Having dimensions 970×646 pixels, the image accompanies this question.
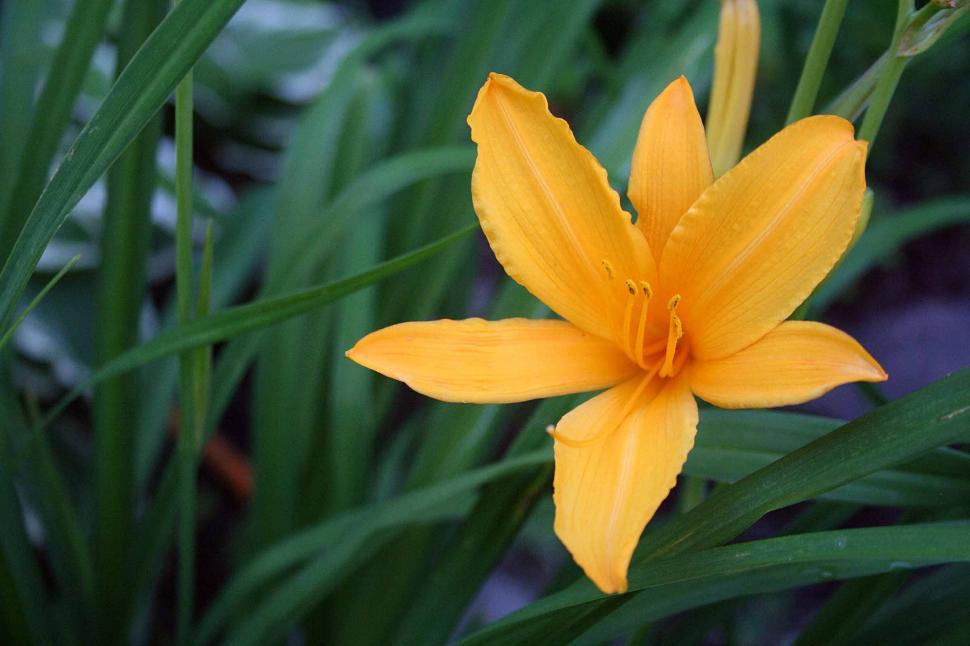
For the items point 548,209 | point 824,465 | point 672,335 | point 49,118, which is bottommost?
point 824,465

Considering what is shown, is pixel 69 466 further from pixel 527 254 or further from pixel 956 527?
pixel 956 527

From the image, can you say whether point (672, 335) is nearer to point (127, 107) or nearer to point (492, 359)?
point (492, 359)

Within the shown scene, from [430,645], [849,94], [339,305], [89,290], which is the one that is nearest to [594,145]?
[339,305]

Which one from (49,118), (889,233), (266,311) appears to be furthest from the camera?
(889,233)

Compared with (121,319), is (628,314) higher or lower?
lower

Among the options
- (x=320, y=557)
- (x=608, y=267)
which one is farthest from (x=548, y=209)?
(x=320, y=557)

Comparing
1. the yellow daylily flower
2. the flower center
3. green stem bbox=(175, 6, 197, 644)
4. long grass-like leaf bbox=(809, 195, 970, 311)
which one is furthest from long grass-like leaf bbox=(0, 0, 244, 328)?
long grass-like leaf bbox=(809, 195, 970, 311)

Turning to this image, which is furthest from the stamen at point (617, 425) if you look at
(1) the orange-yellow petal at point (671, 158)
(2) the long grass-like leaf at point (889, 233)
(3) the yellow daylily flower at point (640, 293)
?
(2) the long grass-like leaf at point (889, 233)
